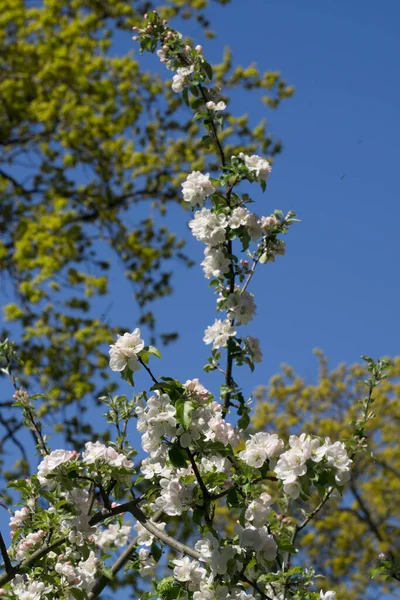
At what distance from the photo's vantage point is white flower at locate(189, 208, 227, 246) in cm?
336

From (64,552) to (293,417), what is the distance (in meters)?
9.42

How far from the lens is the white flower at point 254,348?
3.41 metres

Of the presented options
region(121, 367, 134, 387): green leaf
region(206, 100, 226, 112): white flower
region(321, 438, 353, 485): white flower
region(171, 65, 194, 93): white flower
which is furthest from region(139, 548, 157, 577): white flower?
region(171, 65, 194, 93): white flower

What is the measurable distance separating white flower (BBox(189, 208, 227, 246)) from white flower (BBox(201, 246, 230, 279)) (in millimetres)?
37

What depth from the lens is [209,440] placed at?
2404mm

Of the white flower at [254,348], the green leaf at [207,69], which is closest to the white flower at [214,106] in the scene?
the green leaf at [207,69]

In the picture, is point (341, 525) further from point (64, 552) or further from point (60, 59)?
point (64, 552)

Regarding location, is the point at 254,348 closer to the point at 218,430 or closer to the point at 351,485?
the point at 218,430

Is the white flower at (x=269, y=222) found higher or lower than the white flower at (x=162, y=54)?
lower

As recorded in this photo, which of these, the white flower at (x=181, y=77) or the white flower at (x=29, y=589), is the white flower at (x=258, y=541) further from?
the white flower at (x=181, y=77)

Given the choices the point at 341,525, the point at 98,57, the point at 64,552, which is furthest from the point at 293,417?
the point at 64,552

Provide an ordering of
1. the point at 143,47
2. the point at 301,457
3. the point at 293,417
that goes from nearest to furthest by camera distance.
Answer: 1. the point at 301,457
2. the point at 143,47
3. the point at 293,417

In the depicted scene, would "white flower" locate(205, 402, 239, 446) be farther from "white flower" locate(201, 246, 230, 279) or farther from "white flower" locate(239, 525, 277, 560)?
"white flower" locate(201, 246, 230, 279)

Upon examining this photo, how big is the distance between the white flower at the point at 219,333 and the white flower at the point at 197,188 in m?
0.57
